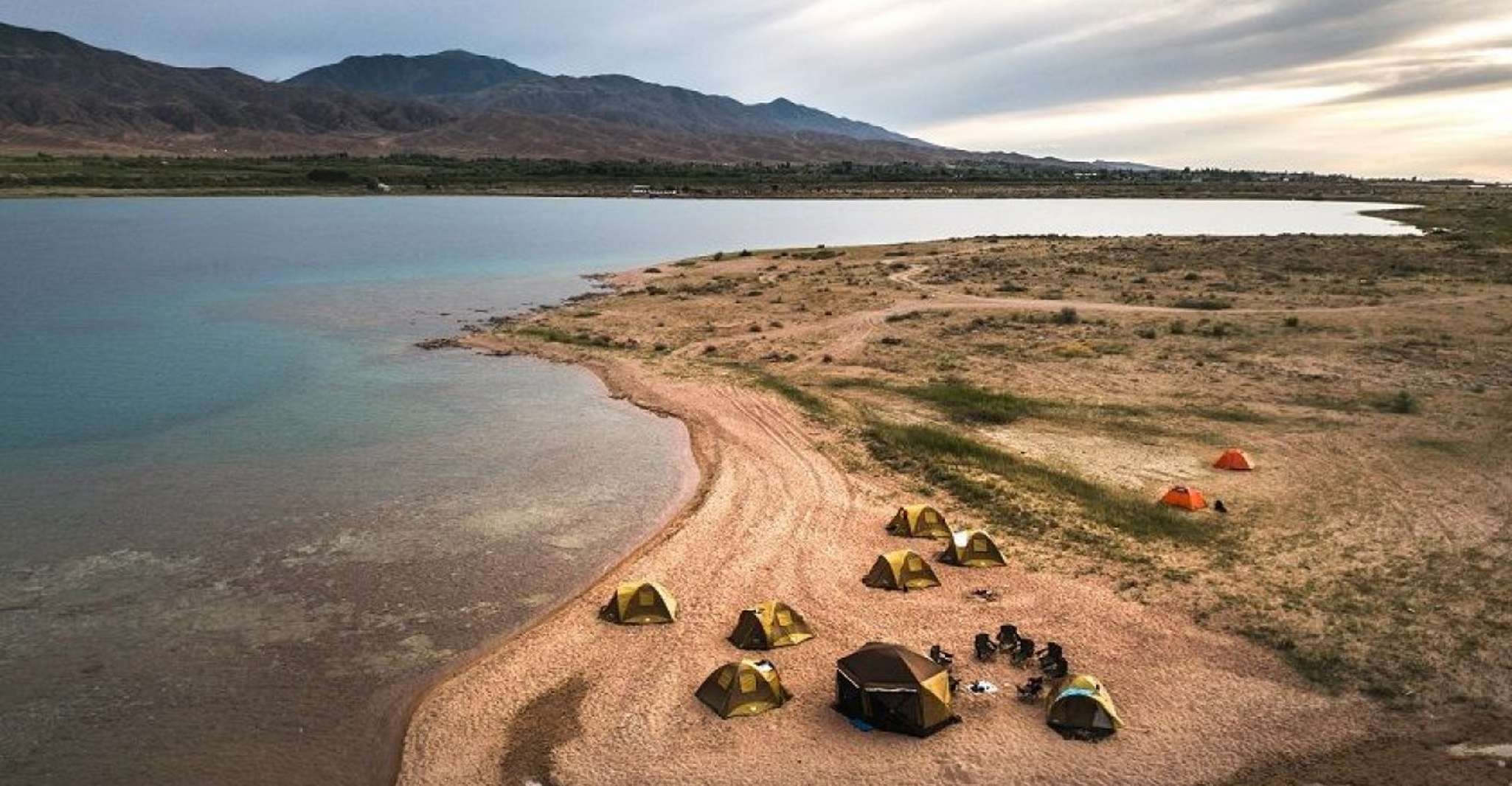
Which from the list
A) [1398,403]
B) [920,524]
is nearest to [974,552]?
[920,524]

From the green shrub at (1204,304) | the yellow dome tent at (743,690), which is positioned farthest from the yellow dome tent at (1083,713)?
the green shrub at (1204,304)

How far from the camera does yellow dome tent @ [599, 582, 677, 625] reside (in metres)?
23.0

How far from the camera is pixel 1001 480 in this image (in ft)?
105

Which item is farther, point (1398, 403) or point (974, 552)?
point (1398, 403)

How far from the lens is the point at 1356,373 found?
1764 inches

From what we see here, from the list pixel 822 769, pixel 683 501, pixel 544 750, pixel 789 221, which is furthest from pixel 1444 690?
pixel 789 221

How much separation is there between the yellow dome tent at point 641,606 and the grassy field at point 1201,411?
403 inches

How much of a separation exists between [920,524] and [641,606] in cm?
937

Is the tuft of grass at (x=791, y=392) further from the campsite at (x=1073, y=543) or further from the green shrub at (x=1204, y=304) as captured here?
the green shrub at (x=1204, y=304)

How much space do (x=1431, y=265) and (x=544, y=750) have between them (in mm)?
88209

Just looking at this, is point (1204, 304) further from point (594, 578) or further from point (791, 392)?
point (594, 578)

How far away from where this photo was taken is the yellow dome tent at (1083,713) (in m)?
18.3

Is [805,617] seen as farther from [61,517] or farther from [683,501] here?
[61,517]

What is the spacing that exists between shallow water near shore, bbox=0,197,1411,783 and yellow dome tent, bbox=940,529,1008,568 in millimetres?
10095
